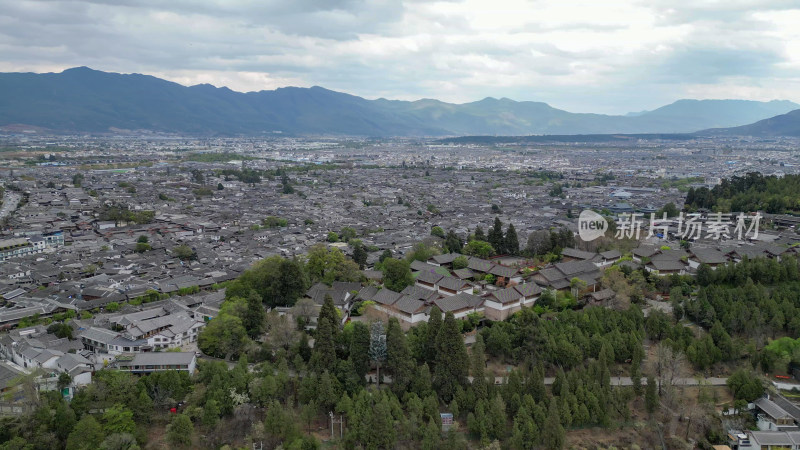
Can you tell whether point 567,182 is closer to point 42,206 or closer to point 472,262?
point 472,262

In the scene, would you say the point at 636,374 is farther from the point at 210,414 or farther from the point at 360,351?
the point at 210,414

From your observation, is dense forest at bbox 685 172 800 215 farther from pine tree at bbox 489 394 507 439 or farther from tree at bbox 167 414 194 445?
tree at bbox 167 414 194 445

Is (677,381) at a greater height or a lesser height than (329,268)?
lesser

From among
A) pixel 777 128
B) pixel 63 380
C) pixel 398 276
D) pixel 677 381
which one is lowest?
pixel 677 381

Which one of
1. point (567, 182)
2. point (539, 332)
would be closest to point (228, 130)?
point (567, 182)

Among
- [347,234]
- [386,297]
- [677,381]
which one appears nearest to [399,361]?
[386,297]

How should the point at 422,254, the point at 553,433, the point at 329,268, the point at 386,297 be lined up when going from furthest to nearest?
the point at 422,254, the point at 329,268, the point at 386,297, the point at 553,433

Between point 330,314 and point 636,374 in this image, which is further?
point 330,314
